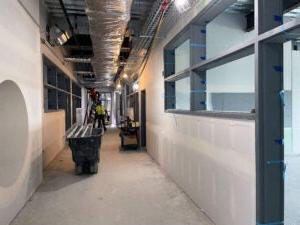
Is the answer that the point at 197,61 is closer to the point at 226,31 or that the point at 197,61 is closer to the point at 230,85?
the point at 230,85

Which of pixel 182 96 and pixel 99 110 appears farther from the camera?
pixel 99 110

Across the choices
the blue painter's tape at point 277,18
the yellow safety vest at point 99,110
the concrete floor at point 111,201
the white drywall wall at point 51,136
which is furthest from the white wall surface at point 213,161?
the yellow safety vest at point 99,110

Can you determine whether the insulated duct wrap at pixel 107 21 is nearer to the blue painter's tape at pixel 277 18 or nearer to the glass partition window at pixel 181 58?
the glass partition window at pixel 181 58

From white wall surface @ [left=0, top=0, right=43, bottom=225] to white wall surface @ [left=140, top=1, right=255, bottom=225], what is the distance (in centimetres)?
202

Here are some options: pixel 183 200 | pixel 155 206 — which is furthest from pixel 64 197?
pixel 183 200

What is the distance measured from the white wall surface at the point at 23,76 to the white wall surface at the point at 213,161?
2017 millimetres

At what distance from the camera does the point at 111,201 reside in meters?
3.43

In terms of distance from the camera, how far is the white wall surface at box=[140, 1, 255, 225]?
2158 mm

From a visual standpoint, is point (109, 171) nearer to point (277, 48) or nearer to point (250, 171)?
point (250, 171)

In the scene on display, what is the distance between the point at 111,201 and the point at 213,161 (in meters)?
1.46

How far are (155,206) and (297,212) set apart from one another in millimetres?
1575

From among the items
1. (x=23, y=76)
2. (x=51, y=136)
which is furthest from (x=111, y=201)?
(x=51, y=136)

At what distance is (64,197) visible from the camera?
3.60 m

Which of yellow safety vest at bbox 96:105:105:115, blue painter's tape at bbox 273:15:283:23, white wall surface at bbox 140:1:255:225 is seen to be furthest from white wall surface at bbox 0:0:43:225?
yellow safety vest at bbox 96:105:105:115
